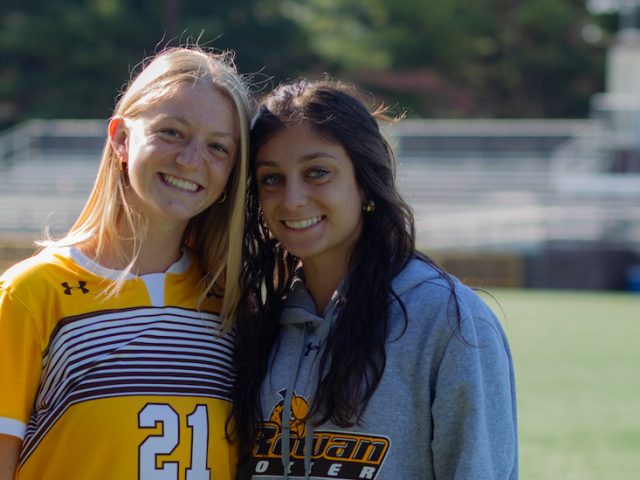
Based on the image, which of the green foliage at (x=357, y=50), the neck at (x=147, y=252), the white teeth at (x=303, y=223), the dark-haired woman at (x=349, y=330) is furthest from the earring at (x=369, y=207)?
the green foliage at (x=357, y=50)

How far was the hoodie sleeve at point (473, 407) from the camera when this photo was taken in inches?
102

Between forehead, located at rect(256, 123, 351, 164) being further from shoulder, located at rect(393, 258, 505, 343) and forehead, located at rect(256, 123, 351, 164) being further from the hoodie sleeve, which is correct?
the hoodie sleeve

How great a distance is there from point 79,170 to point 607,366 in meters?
19.4

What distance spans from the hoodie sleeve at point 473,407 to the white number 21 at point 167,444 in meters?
0.59

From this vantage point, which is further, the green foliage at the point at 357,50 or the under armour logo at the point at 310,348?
the green foliage at the point at 357,50

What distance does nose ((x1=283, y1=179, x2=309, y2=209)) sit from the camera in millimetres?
2889

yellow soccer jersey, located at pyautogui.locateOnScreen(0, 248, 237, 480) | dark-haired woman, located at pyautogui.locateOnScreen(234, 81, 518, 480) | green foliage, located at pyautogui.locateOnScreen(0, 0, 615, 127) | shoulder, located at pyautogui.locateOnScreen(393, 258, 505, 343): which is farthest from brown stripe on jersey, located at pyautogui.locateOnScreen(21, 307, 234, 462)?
green foliage, located at pyautogui.locateOnScreen(0, 0, 615, 127)

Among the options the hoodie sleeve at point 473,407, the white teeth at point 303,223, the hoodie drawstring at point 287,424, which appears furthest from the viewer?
the white teeth at point 303,223

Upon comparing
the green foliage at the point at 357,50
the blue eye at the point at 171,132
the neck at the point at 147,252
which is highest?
the green foliage at the point at 357,50

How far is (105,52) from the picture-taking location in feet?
118

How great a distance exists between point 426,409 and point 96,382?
799 mm

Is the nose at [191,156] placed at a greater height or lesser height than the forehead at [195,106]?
lesser

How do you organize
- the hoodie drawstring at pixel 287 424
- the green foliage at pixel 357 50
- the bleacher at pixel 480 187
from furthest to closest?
the green foliage at pixel 357 50 < the bleacher at pixel 480 187 < the hoodie drawstring at pixel 287 424

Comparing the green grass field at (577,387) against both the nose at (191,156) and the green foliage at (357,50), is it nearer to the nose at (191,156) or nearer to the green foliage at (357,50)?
the nose at (191,156)
